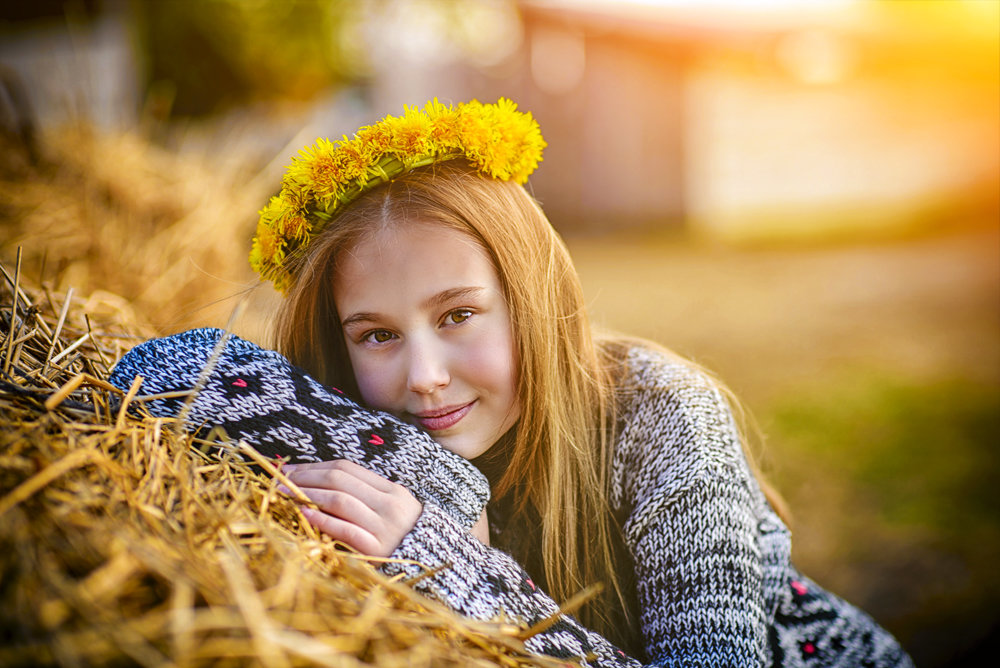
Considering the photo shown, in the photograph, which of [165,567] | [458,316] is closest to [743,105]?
[458,316]

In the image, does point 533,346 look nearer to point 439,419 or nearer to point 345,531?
point 439,419

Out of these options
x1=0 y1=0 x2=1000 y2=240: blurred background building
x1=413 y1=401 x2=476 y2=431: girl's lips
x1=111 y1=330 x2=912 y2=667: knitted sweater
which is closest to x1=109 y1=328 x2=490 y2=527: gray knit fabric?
x1=111 y1=330 x2=912 y2=667: knitted sweater

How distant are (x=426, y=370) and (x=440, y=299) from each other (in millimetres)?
161

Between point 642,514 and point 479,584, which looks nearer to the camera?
point 479,584

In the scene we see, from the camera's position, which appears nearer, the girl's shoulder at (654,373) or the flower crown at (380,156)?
the flower crown at (380,156)

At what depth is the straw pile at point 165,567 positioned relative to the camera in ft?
2.36

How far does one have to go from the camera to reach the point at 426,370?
153cm

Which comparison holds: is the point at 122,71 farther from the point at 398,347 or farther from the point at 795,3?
the point at 795,3

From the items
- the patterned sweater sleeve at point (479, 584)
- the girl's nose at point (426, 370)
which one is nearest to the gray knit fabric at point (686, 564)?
the patterned sweater sleeve at point (479, 584)

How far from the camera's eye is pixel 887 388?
17.1 ft

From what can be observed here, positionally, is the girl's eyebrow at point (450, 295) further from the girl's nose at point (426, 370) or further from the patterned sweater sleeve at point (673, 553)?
the patterned sweater sleeve at point (673, 553)

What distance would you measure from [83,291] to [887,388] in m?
5.12

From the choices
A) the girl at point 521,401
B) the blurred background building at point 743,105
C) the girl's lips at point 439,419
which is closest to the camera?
the girl at point 521,401

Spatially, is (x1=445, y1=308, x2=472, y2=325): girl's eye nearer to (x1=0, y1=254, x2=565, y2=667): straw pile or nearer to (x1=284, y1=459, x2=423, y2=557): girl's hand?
(x1=284, y1=459, x2=423, y2=557): girl's hand
